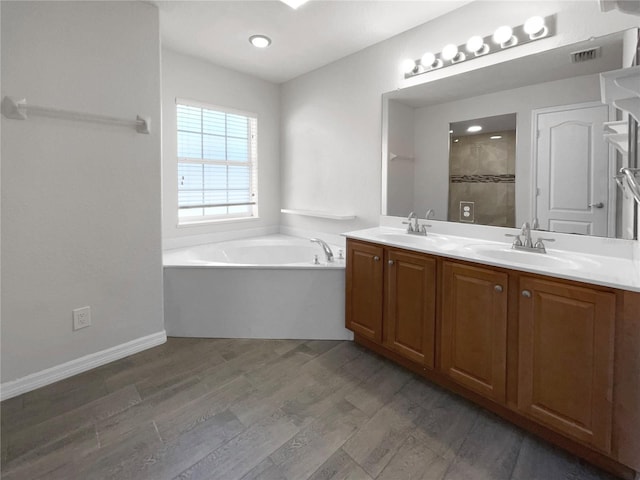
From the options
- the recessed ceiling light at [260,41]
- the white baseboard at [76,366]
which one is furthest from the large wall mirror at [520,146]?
the white baseboard at [76,366]

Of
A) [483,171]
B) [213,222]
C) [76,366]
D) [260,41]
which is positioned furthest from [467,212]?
[76,366]

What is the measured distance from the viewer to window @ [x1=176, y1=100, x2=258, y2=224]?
10.8 ft

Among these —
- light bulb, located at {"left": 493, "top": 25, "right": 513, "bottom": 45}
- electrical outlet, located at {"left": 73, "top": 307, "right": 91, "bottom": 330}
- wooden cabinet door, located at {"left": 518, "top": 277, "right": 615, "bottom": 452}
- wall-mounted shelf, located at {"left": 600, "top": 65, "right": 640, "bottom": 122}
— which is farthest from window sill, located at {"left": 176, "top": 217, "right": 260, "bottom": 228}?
wall-mounted shelf, located at {"left": 600, "top": 65, "right": 640, "bottom": 122}

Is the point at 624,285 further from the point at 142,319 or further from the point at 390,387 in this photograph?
the point at 142,319

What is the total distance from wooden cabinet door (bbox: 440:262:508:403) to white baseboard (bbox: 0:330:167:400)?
202 centimetres

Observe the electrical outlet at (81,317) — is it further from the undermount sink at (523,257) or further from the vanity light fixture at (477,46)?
the vanity light fixture at (477,46)

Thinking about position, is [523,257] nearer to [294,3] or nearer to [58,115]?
[294,3]

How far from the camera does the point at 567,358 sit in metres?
1.42

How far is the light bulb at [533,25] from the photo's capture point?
193 centimetres

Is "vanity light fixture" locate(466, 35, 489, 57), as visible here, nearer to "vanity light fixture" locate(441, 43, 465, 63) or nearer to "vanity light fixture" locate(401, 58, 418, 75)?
"vanity light fixture" locate(441, 43, 465, 63)

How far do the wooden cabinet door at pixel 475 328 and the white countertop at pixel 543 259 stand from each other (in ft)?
0.33

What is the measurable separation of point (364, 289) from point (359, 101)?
1.70 metres

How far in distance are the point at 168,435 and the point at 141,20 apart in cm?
253

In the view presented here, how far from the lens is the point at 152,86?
238 cm
